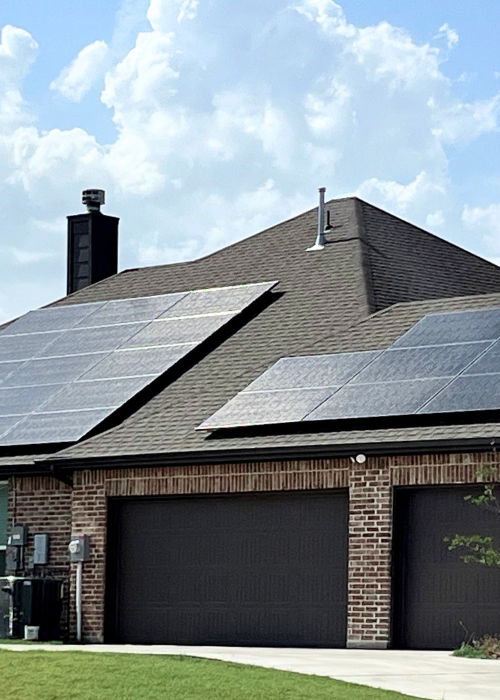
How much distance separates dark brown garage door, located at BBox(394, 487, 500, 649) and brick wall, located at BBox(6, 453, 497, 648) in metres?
0.24

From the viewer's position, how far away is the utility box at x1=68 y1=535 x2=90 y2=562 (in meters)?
25.0

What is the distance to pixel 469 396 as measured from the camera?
22.2m

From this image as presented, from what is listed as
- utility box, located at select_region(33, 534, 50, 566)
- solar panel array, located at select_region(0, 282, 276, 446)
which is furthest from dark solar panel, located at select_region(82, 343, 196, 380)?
utility box, located at select_region(33, 534, 50, 566)

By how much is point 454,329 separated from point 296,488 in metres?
3.66

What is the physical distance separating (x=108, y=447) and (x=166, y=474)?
4.15 ft

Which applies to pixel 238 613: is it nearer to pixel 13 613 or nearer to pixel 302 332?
pixel 13 613

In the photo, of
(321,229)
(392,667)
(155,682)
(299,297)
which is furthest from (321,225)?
(155,682)

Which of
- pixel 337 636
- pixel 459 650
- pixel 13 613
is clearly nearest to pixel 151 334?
pixel 13 613

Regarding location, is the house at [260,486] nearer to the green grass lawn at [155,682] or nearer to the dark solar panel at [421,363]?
the dark solar panel at [421,363]

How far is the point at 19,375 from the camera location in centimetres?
2944

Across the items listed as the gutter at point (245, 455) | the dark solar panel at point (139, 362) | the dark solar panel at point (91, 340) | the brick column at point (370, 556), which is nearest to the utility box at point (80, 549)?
the gutter at point (245, 455)

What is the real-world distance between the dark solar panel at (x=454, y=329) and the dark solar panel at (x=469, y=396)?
124cm

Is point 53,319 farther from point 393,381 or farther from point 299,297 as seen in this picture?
point 393,381

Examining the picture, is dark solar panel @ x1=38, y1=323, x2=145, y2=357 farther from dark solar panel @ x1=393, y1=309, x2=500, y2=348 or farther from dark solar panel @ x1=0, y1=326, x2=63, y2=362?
dark solar panel @ x1=393, y1=309, x2=500, y2=348
